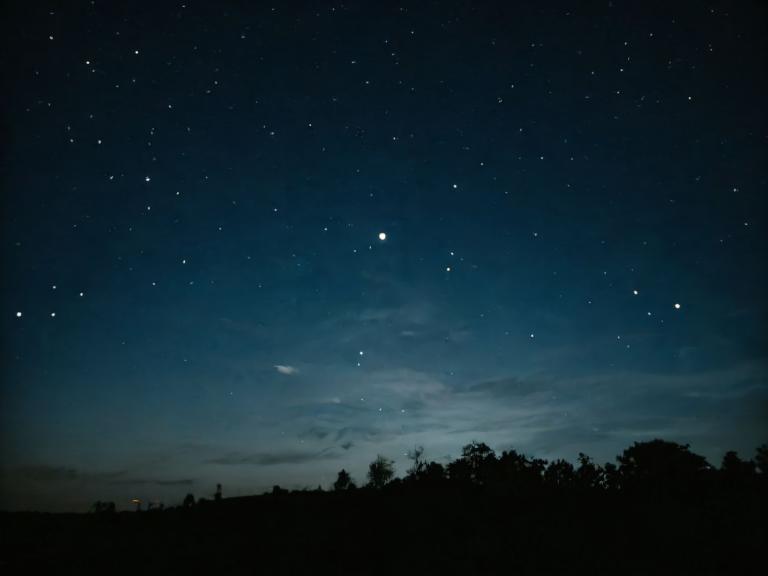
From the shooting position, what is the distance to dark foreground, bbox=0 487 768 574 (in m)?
24.0

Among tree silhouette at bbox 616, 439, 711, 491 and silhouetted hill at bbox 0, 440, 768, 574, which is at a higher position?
tree silhouette at bbox 616, 439, 711, 491

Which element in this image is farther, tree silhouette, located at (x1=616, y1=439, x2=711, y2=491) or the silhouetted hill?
tree silhouette, located at (x1=616, y1=439, x2=711, y2=491)

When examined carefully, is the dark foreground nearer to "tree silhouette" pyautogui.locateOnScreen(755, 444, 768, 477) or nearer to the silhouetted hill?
the silhouetted hill

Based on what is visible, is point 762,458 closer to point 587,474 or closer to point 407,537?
point 587,474

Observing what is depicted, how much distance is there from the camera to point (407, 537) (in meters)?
28.3

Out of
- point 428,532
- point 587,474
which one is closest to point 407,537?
point 428,532

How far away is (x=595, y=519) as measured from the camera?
98.0ft

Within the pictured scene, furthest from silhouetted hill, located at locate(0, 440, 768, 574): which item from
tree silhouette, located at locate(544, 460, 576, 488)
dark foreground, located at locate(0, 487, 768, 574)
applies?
tree silhouette, located at locate(544, 460, 576, 488)

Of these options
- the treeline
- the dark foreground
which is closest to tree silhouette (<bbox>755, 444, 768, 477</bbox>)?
the treeline

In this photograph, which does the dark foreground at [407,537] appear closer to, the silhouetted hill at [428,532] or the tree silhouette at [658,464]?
the silhouetted hill at [428,532]

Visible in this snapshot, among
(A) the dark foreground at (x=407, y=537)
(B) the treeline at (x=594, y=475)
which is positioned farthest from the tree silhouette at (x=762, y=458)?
(A) the dark foreground at (x=407, y=537)

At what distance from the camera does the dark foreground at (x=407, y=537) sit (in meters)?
24.0

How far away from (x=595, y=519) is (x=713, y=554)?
23.1 ft

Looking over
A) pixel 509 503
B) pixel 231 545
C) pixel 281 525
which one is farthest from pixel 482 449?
pixel 231 545
